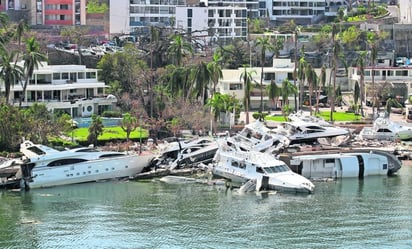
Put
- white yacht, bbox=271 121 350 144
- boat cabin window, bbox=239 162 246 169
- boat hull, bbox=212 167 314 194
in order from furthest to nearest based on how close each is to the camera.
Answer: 1. white yacht, bbox=271 121 350 144
2. boat cabin window, bbox=239 162 246 169
3. boat hull, bbox=212 167 314 194

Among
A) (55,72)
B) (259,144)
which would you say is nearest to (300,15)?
(55,72)

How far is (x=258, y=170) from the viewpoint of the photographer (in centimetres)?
4253

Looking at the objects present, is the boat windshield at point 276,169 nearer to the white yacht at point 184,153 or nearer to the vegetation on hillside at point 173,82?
the white yacht at point 184,153

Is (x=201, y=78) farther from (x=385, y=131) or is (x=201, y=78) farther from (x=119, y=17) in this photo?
(x=119, y=17)

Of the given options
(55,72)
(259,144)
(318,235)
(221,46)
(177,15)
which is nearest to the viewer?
(318,235)

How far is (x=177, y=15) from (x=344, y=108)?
29658 millimetres

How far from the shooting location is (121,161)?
44.6 metres

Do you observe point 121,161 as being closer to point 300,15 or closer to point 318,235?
point 318,235

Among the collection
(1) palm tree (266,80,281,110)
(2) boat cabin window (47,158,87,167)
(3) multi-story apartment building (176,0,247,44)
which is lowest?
A: (2) boat cabin window (47,158,87,167)

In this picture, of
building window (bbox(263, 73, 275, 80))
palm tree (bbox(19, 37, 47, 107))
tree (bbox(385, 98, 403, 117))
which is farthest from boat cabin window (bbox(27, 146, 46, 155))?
building window (bbox(263, 73, 275, 80))

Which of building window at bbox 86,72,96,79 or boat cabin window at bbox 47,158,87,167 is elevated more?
building window at bbox 86,72,96,79

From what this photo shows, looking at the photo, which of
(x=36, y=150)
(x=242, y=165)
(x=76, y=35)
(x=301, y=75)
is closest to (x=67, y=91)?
(x=301, y=75)

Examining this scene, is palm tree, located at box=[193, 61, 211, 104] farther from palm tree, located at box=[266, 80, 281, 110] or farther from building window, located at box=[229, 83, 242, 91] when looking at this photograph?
building window, located at box=[229, 83, 242, 91]

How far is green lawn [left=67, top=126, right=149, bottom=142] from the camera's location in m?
51.9
